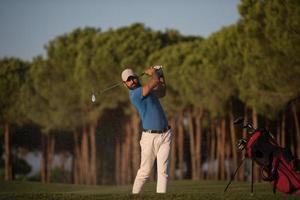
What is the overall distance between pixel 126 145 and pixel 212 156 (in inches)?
368

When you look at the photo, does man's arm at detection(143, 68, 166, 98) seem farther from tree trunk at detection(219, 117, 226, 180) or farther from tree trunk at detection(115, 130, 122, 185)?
tree trunk at detection(115, 130, 122, 185)

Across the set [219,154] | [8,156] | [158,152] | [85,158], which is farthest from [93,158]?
[158,152]

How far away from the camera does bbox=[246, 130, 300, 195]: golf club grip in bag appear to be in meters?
14.8

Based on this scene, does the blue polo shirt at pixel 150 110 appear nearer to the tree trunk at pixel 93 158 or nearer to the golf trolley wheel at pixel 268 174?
the golf trolley wheel at pixel 268 174

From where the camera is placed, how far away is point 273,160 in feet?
48.5

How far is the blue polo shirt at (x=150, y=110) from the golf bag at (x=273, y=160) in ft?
4.73

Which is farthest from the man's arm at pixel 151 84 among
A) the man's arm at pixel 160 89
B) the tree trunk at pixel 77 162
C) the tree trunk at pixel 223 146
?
the tree trunk at pixel 77 162

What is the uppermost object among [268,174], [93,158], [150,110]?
[150,110]

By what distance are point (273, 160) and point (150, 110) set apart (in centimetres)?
234

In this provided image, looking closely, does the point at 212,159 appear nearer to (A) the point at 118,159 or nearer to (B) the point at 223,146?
(B) the point at 223,146

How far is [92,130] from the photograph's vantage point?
215 ft

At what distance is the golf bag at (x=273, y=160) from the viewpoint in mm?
14750

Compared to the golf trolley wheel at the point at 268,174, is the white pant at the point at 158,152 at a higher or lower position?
higher

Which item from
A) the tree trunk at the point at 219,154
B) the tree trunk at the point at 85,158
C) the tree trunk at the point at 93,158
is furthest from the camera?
the tree trunk at the point at 85,158
